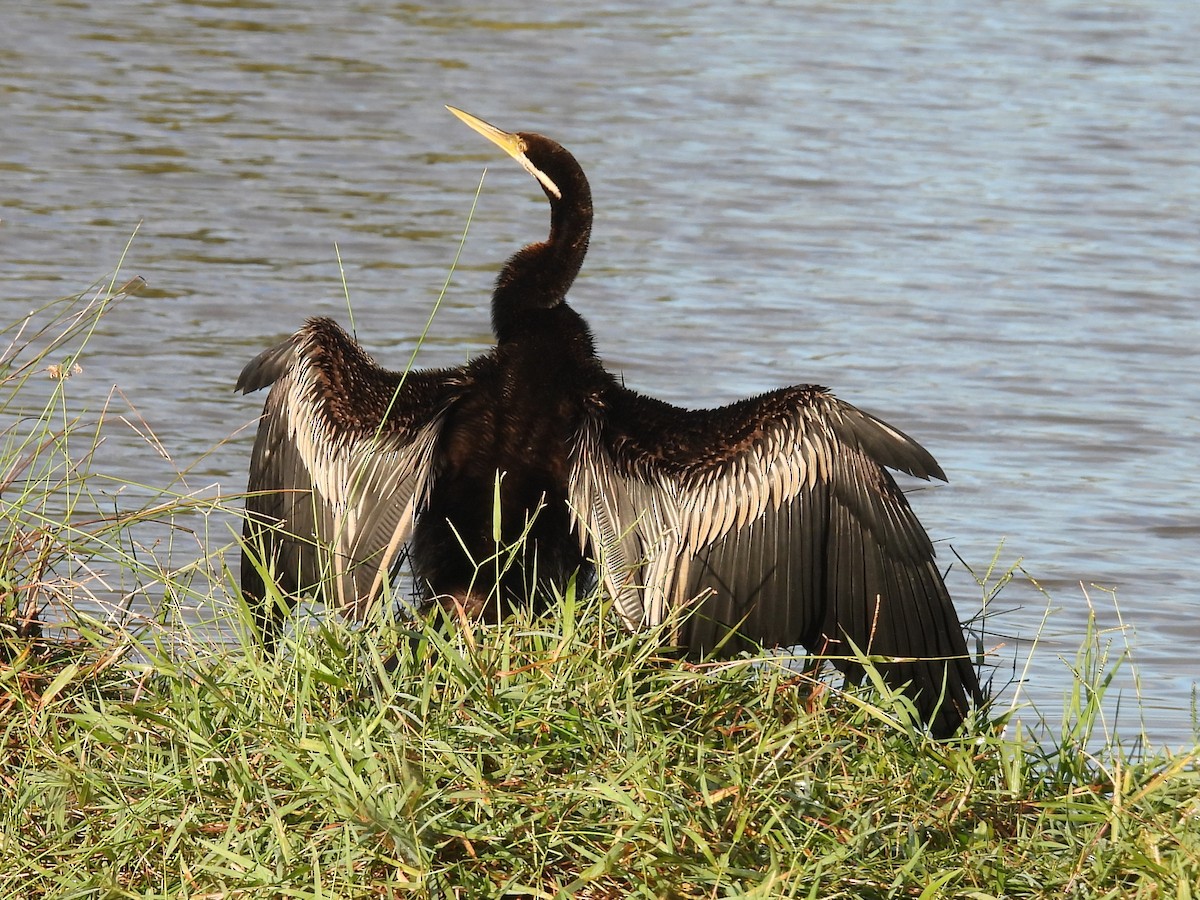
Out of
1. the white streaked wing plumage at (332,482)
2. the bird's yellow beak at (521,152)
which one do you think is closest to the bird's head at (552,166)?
the bird's yellow beak at (521,152)

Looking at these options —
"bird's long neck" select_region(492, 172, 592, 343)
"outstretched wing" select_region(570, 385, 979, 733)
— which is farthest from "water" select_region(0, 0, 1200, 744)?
"bird's long neck" select_region(492, 172, 592, 343)

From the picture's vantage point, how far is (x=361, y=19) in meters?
13.4

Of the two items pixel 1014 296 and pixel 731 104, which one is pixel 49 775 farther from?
pixel 731 104

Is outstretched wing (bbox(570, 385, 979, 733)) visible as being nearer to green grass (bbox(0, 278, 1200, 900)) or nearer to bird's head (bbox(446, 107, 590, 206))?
green grass (bbox(0, 278, 1200, 900))

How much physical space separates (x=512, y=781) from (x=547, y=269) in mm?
1672

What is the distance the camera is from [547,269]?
14.6ft

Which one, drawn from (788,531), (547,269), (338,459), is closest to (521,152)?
(547,269)

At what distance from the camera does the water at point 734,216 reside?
6.77 meters

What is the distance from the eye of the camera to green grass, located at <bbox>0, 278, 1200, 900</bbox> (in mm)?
2945

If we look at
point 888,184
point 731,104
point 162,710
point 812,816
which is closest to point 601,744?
point 812,816

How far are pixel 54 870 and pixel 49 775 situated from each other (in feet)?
0.60

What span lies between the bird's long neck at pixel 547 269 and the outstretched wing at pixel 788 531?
1.65ft

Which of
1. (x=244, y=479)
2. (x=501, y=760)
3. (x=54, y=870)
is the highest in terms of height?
(x=501, y=760)

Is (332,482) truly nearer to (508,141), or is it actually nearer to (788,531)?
(788,531)
